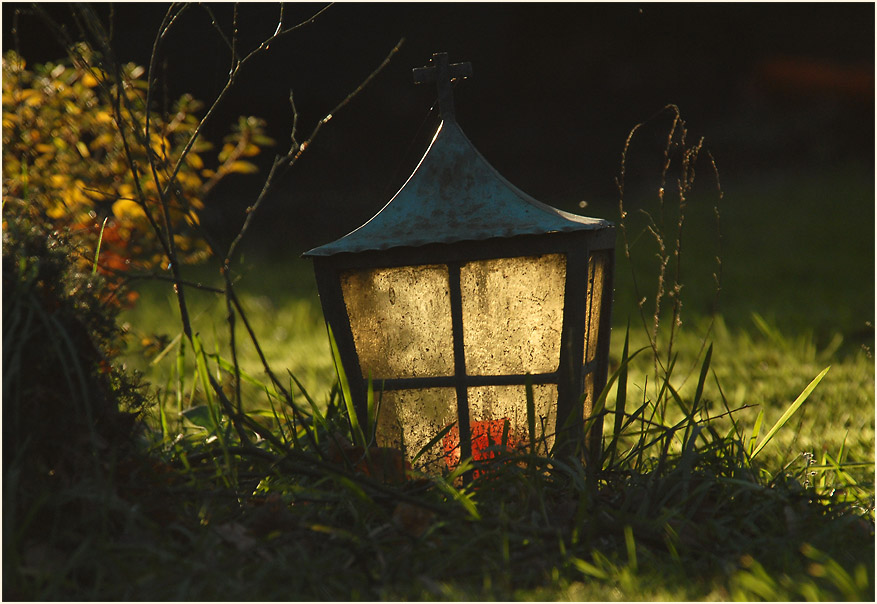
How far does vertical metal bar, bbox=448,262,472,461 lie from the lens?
1777 millimetres

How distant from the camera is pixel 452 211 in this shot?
181 centimetres

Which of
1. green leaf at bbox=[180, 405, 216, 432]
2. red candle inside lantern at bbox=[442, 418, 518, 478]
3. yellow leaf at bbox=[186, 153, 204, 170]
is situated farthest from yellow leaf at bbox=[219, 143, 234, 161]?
red candle inside lantern at bbox=[442, 418, 518, 478]

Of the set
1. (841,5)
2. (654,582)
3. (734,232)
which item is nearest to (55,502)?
(654,582)

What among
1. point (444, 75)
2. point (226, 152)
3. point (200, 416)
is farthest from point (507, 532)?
point (226, 152)

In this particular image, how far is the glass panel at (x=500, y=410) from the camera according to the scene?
6.07 ft

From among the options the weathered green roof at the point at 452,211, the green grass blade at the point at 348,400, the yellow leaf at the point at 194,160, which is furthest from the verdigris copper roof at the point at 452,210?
the yellow leaf at the point at 194,160

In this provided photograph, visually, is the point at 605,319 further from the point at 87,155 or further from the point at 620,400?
the point at 87,155

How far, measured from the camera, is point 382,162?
607cm

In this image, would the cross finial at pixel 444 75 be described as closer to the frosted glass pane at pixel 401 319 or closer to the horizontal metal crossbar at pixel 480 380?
the frosted glass pane at pixel 401 319

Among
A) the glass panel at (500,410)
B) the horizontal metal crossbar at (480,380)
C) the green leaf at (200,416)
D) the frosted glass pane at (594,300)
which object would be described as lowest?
the green leaf at (200,416)

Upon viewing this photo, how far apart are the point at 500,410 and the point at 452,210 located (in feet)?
1.65

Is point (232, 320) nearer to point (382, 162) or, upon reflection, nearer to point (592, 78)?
point (382, 162)

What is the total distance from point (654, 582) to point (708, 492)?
433 mm

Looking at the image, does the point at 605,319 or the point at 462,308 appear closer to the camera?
the point at 462,308
